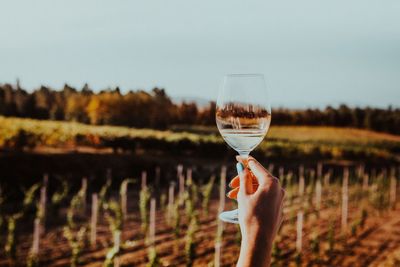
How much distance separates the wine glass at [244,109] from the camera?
137cm

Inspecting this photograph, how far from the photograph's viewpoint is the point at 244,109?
139 cm

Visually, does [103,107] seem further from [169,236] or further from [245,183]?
[245,183]

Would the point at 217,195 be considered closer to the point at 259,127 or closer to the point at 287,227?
the point at 287,227

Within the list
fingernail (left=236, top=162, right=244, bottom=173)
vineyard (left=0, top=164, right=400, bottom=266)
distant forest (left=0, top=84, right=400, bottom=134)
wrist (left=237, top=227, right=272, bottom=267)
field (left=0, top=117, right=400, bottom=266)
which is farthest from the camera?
distant forest (left=0, top=84, right=400, bottom=134)

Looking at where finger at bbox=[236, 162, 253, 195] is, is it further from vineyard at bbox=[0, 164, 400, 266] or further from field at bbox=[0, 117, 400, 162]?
field at bbox=[0, 117, 400, 162]

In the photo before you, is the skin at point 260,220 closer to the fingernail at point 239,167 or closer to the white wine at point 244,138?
the fingernail at point 239,167

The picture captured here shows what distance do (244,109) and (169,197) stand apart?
1161cm

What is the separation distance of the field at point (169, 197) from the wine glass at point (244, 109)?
11.2 ft

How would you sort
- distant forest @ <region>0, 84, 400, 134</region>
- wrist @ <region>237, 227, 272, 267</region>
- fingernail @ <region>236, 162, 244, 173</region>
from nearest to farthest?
wrist @ <region>237, 227, 272, 267</region> < fingernail @ <region>236, 162, 244, 173</region> < distant forest @ <region>0, 84, 400, 134</region>

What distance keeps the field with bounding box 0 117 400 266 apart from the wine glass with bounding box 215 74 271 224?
3425mm

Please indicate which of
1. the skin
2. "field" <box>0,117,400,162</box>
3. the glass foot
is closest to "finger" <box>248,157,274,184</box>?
the skin

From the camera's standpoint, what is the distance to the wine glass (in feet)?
4.50

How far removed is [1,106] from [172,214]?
9024 mm

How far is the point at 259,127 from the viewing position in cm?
140
